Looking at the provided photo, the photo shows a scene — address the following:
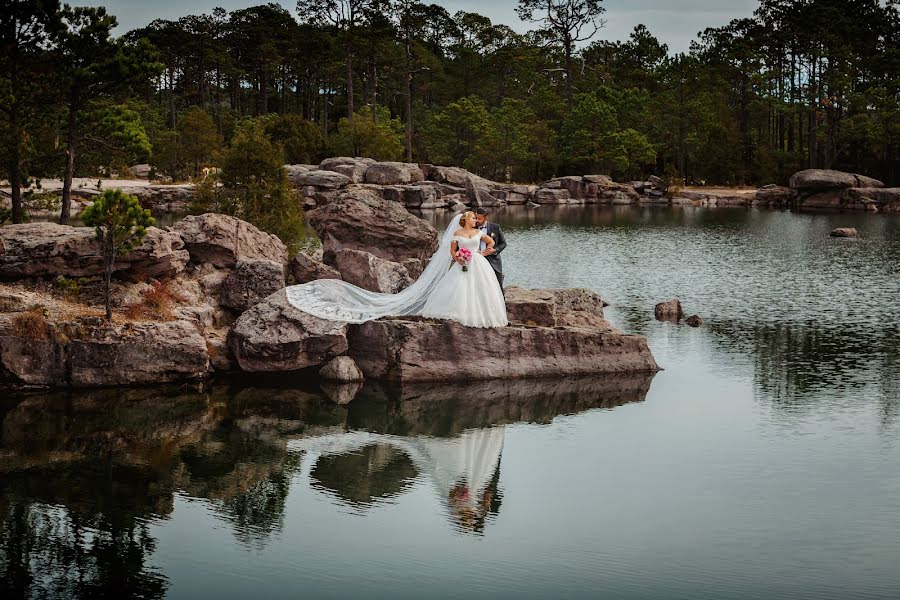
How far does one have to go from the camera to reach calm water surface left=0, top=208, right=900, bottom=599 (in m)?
10.8

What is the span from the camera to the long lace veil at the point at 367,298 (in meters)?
20.1

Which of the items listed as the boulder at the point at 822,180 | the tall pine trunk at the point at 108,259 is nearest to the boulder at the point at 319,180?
the boulder at the point at 822,180

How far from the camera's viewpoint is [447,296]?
19953 millimetres

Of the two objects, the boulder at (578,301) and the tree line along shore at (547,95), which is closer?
the boulder at (578,301)

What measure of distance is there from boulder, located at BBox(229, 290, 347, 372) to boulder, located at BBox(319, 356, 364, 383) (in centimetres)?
19

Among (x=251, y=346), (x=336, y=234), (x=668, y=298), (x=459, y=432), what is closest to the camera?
(x=459, y=432)

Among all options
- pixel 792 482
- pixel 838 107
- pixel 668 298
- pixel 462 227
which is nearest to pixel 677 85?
pixel 838 107

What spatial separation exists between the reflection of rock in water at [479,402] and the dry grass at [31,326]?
5.88 meters

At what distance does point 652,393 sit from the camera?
19.5 meters

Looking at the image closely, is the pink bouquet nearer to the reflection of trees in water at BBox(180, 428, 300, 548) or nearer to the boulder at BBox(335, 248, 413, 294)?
the boulder at BBox(335, 248, 413, 294)

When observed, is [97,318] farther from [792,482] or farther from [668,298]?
[668,298]

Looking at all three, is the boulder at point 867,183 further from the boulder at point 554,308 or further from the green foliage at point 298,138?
the boulder at point 554,308

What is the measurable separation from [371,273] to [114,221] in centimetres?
599

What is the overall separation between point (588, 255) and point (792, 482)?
28.9 meters
